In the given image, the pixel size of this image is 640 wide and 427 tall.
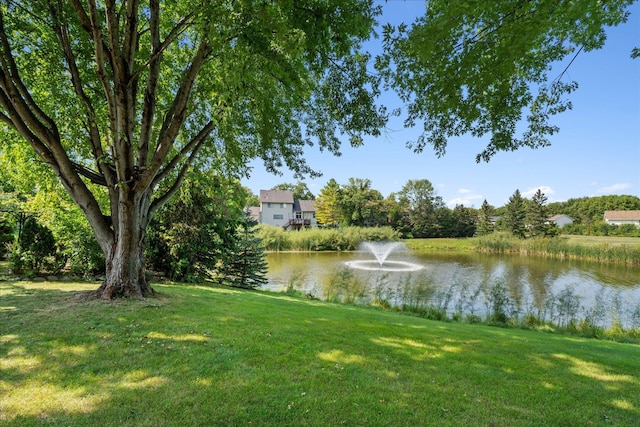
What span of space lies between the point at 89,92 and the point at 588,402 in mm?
9917

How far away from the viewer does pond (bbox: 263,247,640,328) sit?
968 centimetres

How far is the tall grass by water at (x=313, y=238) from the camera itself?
101 feet

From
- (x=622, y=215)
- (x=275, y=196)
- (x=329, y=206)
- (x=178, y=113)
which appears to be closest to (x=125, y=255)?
(x=178, y=113)

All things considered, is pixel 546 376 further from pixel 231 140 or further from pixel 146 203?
pixel 146 203

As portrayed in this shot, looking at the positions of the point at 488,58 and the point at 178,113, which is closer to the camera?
the point at 488,58

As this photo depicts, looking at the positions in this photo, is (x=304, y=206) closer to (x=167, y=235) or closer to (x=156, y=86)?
(x=167, y=235)

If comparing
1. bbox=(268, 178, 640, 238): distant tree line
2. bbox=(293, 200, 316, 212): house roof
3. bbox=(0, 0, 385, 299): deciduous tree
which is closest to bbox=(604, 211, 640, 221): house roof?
bbox=(268, 178, 640, 238): distant tree line

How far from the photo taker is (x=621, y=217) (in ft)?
196

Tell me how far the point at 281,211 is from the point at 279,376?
48878 mm

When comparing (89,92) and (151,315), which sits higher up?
(89,92)

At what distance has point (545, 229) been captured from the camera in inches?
1578

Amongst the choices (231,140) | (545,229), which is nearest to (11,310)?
(231,140)

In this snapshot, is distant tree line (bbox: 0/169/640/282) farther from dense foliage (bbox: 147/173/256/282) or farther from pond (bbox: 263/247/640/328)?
pond (bbox: 263/247/640/328)

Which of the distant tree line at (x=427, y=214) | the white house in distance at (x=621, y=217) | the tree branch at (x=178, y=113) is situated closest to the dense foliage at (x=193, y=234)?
the tree branch at (x=178, y=113)
